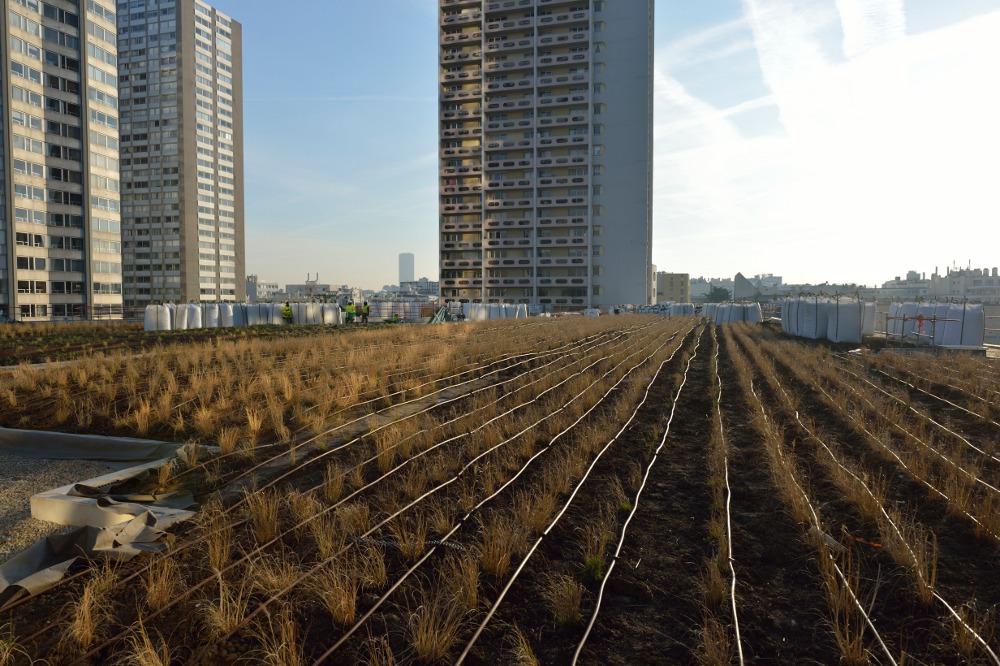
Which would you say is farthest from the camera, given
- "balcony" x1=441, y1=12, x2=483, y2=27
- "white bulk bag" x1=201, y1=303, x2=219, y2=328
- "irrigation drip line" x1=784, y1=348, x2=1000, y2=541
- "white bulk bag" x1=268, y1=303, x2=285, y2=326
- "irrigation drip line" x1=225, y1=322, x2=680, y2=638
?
"balcony" x1=441, y1=12, x2=483, y2=27

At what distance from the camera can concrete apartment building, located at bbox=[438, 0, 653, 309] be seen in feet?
245

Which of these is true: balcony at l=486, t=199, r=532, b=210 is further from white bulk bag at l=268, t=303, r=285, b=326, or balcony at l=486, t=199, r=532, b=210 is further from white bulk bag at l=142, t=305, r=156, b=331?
white bulk bag at l=142, t=305, r=156, b=331

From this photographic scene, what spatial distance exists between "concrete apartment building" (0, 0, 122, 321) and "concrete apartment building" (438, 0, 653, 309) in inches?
1592

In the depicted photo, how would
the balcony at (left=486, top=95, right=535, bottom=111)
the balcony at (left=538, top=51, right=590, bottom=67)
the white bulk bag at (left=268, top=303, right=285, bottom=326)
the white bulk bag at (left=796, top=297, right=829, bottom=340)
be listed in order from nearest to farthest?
the white bulk bag at (left=796, top=297, right=829, bottom=340) → the white bulk bag at (left=268, top=303, right=285, bottom=326) → the balcony at (left=538, top=51, right=590, bottom=67) → the balcony at (left=486, top=95, right=535, bottom=111)

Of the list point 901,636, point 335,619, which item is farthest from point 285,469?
point 901,636

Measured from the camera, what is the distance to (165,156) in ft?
357

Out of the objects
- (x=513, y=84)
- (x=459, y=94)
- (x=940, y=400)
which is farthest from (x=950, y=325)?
(x=459, y=94)

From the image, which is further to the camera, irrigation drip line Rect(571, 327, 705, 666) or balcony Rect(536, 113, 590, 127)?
balcony Rect(536, 113, 590, 127)

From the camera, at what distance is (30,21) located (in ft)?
182

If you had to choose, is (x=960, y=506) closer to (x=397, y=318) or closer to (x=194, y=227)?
(x=397, y=318)

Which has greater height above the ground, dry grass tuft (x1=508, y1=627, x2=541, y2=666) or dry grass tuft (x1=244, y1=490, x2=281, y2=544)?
dry grass tuft (x1=244, y1=490, x2=281, y2=544)

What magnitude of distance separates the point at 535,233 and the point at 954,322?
57.2 meters

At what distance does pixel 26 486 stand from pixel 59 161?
69.4 metres

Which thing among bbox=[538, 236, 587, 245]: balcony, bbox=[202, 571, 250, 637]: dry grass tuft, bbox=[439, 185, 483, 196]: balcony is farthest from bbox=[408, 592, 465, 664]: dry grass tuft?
bbox=[439, 185, 483, 196]: balcony
